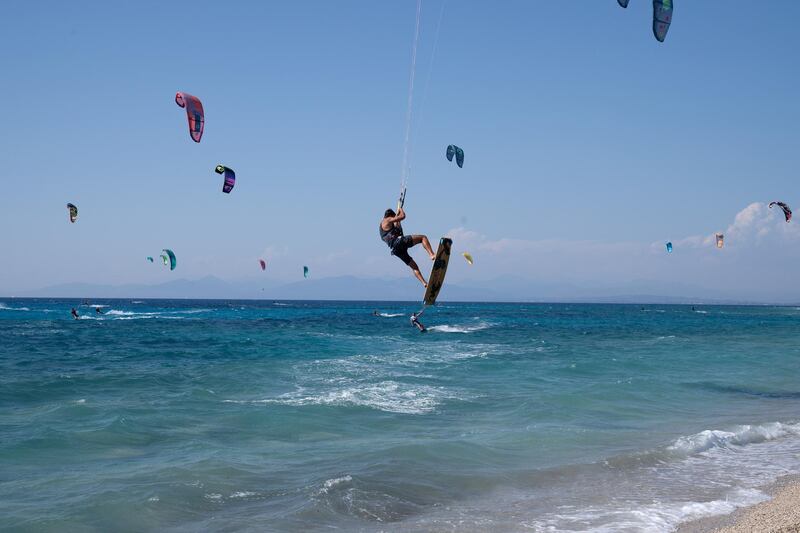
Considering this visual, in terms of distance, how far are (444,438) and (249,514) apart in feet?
15.8

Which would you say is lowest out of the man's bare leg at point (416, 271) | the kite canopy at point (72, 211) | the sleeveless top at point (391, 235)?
the man's bare leg at point (416, 271)

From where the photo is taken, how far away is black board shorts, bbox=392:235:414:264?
1116cm

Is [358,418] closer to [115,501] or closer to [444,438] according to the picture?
[444,438]

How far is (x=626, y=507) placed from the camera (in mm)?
8844

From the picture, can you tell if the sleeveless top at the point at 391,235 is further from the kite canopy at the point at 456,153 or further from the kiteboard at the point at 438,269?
the kite canopy at the point at 456,153

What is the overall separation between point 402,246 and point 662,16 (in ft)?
26.3

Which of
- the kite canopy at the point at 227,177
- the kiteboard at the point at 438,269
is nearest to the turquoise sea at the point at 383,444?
the kiteboard at the point at 438,269

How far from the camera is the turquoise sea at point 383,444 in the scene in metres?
8.85

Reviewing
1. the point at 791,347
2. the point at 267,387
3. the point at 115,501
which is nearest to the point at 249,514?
the point at 115,501

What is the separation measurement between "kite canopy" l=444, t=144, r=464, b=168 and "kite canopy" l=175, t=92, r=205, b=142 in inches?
307

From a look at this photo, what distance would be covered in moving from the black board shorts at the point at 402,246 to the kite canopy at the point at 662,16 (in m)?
7.44

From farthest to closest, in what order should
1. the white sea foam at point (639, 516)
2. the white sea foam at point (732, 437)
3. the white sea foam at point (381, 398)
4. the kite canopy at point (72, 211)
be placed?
the kite canopy at point (72, 211), the white sea foam at point (381, 398), the white sea foam at point (732, 437), the white sea foam at point (639, 516)

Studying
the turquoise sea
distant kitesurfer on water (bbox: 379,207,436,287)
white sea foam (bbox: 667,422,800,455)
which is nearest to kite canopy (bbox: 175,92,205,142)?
the turquoise sea

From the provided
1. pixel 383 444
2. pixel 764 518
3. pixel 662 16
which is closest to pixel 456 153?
pixel 662 16
